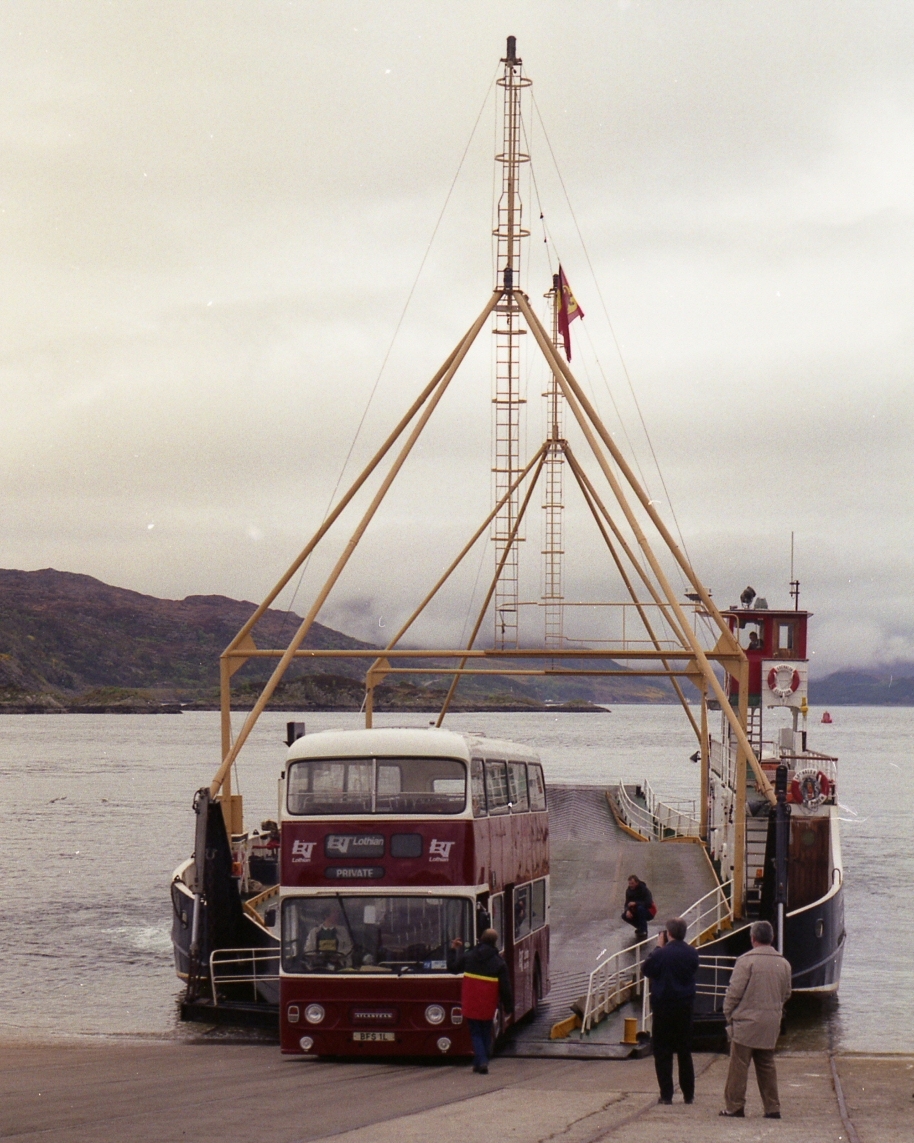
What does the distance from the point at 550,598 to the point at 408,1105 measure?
2527 centimetres

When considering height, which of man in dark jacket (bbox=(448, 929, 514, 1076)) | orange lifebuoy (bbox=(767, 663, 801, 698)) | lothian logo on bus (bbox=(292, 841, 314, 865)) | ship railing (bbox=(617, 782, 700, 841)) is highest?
orange lifebuoy (bbox=(767, 663, 801, 698))

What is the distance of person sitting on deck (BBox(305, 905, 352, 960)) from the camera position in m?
17.7

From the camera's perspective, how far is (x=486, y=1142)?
1127 cm

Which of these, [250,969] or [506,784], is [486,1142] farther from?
[250,969]

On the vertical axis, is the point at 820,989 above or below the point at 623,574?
below

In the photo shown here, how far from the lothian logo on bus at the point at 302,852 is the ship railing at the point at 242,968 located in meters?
6.78

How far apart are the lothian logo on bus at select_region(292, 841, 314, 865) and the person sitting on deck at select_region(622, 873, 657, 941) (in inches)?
359

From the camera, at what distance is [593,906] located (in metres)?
30.1

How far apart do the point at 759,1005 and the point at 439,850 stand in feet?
19.8

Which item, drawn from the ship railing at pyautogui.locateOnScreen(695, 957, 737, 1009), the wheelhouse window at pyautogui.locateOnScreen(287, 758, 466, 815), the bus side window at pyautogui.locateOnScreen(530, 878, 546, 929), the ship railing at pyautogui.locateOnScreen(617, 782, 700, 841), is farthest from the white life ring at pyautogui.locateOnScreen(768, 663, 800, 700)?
the wheelhouse window at pyautogui.locateOnScreen(287, 758, 466, 815)

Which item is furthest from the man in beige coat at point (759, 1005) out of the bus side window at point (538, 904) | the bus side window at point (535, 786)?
the bus side window at point (535, 786)

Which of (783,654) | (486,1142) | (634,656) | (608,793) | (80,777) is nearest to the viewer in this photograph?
(486,1142)

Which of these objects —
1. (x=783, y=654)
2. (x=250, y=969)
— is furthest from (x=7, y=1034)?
(x=783, y=654)

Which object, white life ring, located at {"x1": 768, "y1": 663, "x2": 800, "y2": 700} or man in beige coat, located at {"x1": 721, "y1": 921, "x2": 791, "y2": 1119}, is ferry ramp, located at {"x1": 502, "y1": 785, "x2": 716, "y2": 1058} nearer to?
white life ring, located at {"x1": 768, "y1": 663, "x2": 800, "y2": 700}
